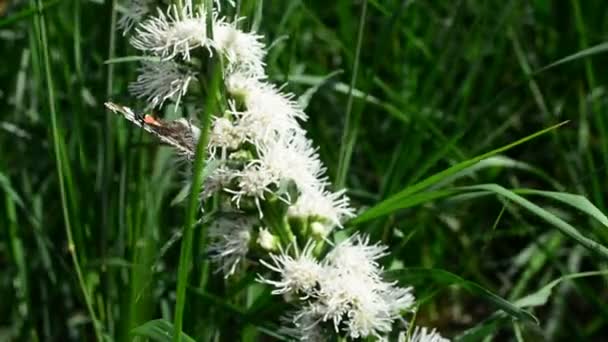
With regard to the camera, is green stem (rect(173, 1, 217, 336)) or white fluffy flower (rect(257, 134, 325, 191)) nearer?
green stem (rect(173, 1, 217, 336))

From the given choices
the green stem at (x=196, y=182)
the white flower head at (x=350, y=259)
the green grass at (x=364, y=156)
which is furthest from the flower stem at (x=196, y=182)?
the green grass at (x=364, y=156)

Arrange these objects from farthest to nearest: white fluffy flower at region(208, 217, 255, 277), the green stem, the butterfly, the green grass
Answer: the green grass < white fluffy flower at region(208, 217, 255, 277) < the butterfly < the green stem

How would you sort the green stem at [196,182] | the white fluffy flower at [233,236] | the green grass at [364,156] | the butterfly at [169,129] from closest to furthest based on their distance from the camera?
the green stem at [196,182] < the butterfly at [169,129] < the white fluffy flower at [233,236] < the green grass at [364,156]

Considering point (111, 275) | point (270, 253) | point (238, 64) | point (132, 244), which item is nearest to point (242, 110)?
point (238, 64)

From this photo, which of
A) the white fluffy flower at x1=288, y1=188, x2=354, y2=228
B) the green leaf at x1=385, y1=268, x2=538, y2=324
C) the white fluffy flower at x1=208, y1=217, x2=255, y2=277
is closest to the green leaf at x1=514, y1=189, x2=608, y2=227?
the green leaf at x1=385, y1=268, x2=538, y2=324

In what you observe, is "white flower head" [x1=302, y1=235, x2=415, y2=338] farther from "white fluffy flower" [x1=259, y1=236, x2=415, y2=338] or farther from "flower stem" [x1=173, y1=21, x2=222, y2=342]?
"flower stem" [x1=173, y1=21, x2=222, y2=342]

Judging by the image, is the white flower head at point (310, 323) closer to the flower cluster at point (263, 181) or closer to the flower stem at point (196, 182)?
the flower cluster at point (263, 181)
